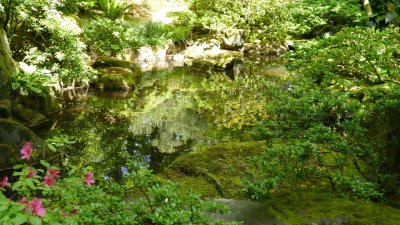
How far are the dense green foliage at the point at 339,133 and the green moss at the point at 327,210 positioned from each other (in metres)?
0.12

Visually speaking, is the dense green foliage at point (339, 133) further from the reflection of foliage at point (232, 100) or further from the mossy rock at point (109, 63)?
the mossy rock at point (109, 63)

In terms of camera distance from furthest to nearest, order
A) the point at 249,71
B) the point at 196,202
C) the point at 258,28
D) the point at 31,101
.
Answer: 1. the point at 258,28
2. the point at 249,71
3. the point at 31,101
4. the point at 196,202

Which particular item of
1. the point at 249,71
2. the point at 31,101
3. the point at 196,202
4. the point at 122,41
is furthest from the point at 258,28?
the point at 196,202

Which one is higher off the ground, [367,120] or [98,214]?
[367,120]

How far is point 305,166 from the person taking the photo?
361 centimetres

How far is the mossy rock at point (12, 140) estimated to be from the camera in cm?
556

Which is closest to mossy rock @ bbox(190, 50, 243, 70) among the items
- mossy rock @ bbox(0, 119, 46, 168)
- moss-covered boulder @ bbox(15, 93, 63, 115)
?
moss-covered boulder @ bbox(15, 93, 63, 115)

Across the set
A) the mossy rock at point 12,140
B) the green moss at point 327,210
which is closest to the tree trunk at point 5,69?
the mossy rock at point 12,140

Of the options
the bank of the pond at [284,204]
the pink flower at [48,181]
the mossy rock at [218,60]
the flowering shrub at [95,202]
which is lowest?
the bank of the pond at [284,204]

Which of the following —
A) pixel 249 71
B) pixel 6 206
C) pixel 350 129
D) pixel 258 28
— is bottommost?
pixel 6 206

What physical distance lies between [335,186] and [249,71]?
1352 cm

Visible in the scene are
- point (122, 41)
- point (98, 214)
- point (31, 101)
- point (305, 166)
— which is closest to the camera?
point (98, 214)

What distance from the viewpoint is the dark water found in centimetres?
683

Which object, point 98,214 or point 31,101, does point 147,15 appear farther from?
point 98,214
